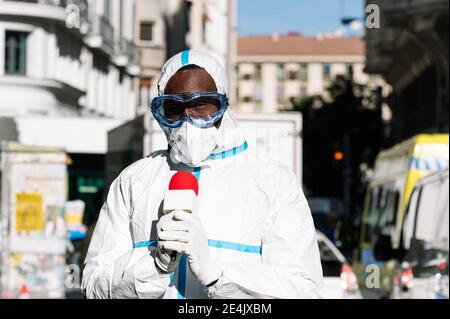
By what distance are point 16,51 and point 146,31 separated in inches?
891

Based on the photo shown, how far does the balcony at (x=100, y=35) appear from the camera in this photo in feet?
137

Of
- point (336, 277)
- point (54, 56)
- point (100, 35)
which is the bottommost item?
point (336, 277)

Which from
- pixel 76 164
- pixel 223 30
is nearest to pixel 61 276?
pixel 76 164

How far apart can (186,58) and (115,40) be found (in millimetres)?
44109

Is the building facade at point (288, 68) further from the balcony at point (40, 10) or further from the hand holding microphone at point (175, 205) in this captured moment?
the hand holding microphone at point (175, 205)

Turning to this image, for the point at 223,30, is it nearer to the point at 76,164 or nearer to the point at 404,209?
the point at 76,164

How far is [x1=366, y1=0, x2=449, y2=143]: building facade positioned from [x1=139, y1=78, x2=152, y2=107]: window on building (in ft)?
33.1

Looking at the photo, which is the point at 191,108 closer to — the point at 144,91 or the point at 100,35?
the point at 100,35

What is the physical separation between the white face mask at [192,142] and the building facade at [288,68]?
5446 inches

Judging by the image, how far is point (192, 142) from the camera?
11.3ft

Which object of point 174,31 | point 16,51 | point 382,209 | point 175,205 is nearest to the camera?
point 175,205

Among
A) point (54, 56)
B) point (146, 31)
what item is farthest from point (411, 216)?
point (146, 31)

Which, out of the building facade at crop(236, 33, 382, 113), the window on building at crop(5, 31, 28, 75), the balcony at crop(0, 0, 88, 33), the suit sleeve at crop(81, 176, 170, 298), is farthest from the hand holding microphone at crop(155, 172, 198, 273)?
the building facade at crop(236, 33, 382, 113)

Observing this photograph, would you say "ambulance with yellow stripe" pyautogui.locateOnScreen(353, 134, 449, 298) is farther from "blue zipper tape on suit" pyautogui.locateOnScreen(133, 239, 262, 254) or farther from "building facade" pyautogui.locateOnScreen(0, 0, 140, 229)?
"building facade" pyautogui.locateOnScreen(0, 0, 140, 229)
